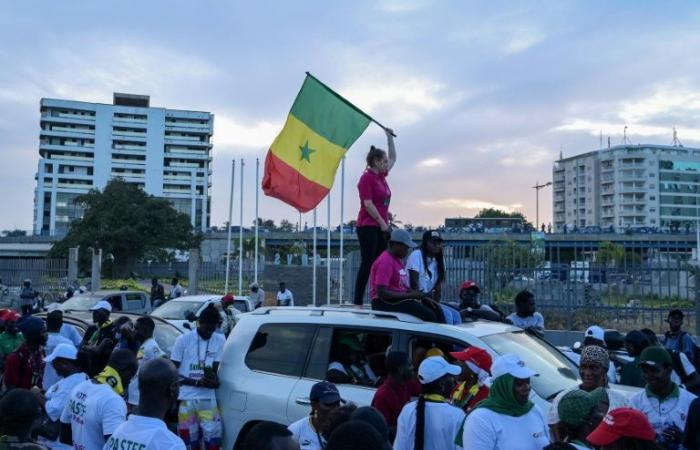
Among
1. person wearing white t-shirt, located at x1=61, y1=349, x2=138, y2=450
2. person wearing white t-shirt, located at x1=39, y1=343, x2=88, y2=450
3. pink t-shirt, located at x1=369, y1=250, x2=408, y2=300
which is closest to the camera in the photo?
person wearing white t-shirt, located at x1=61, y1=349, x2=138, y2=450

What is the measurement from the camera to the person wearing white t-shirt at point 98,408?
443cm

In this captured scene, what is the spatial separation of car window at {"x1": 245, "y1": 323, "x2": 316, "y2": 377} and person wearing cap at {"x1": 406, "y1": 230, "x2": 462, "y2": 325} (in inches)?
50.0

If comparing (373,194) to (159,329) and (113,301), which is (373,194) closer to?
(159,329)

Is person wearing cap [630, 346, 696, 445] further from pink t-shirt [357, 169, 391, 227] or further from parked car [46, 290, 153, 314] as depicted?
parked car [46, 290, 153, 314]

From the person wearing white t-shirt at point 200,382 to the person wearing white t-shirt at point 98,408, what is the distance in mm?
1288

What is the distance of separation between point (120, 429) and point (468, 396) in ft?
7.92

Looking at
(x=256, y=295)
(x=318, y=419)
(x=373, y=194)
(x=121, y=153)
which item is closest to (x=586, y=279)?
(x=373, y=194)

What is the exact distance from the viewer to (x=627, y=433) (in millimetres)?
2857

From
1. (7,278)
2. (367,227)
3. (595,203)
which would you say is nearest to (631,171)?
(595,203)

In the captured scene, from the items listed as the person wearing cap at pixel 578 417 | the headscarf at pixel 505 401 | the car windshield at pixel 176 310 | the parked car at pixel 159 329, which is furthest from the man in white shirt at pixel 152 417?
the car windshield at pixel 176 310

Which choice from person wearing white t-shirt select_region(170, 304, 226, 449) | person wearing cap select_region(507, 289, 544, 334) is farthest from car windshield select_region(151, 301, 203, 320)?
person wearing cap select_region(507, 289, 544, 334)

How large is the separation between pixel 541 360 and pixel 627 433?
2795 millimetres

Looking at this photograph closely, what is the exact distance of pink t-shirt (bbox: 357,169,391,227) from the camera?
308 inches

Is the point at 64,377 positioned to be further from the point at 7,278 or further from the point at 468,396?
the point at 7,278
